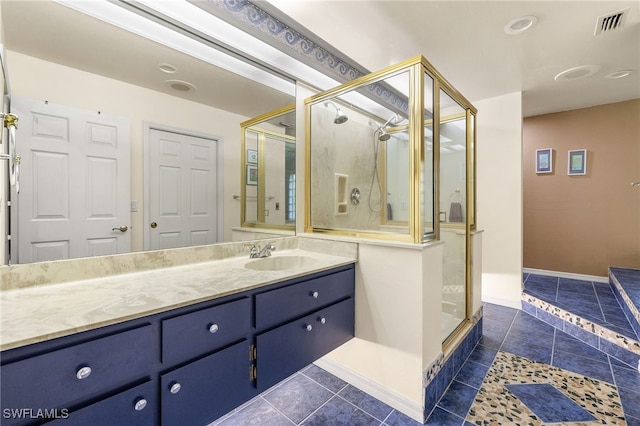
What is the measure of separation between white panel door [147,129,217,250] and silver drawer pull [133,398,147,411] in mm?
735

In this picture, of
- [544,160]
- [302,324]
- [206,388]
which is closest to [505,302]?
[544,160]

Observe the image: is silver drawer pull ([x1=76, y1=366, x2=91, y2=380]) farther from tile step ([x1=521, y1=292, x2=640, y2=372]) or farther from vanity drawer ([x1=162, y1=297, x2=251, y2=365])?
tile step ([x1=521, y1=292, x2=640, y2=372])

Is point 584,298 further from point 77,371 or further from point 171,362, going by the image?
point 77,371

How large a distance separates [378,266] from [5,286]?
5.57 ft

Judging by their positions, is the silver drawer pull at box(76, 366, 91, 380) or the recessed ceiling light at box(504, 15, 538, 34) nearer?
the silver drawer pull at box(76, 366, 91, 380)

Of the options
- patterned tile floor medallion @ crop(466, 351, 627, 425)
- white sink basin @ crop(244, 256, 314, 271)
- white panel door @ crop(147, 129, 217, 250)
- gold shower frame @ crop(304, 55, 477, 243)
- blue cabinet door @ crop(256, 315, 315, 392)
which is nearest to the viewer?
blue cabinet door @ crop(256, 315, 315, 392)

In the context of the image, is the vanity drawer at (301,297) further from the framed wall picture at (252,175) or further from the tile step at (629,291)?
the tile step at (629,291)

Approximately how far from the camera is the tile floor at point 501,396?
1.55 m

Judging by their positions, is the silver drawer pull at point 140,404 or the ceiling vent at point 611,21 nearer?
the silver drawer pull at point 140,404

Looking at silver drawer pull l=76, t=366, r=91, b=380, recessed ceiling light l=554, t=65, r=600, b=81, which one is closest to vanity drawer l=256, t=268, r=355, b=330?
silver drawer pull l=76, t=366, r=91, b=380

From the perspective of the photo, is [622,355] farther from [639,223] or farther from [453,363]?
[639,223]

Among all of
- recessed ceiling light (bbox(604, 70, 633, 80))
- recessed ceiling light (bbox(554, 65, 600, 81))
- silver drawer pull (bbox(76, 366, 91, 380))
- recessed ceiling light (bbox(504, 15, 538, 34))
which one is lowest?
silver drawer pull (bbox(76, 366, 91, 380))

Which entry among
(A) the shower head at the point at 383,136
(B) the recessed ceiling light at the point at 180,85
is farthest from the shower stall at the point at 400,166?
(B) the recessed ceiling light at the point at 180,85

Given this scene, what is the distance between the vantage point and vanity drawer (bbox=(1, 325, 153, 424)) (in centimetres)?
70
